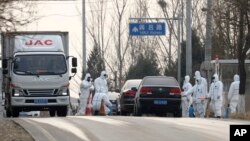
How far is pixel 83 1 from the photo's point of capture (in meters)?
53.4

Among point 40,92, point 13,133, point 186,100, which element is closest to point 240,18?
point 186,100

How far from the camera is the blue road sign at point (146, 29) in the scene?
5294 cm

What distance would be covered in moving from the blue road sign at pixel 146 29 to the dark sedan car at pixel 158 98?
71.0ft

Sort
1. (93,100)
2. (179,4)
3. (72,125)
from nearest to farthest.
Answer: (72,125)
(93,100)
(179,4)

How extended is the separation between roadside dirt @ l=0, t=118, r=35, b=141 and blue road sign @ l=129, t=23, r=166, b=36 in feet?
104

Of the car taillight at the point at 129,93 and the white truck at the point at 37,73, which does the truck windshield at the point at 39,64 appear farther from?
the car taillight at the point at 129,93

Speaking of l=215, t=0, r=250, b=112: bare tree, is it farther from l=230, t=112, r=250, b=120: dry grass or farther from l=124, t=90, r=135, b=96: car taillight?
l=124, t=90, r=135, b=96: car taillight

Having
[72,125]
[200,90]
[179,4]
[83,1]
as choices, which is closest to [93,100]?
[200,90]

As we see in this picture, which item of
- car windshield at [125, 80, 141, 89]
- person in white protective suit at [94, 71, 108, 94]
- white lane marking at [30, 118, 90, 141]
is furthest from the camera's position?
car windshield at [125, 80, 141, 89]

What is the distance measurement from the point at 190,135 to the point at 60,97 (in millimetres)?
13386

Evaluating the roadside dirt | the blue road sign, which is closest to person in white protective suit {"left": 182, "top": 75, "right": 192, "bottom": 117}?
the roadside dirt

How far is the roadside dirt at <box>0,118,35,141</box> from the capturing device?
17.6 meters

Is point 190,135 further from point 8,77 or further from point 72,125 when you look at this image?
point 8,77

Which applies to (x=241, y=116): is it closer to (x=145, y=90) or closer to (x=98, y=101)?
(x=145, y=90)
